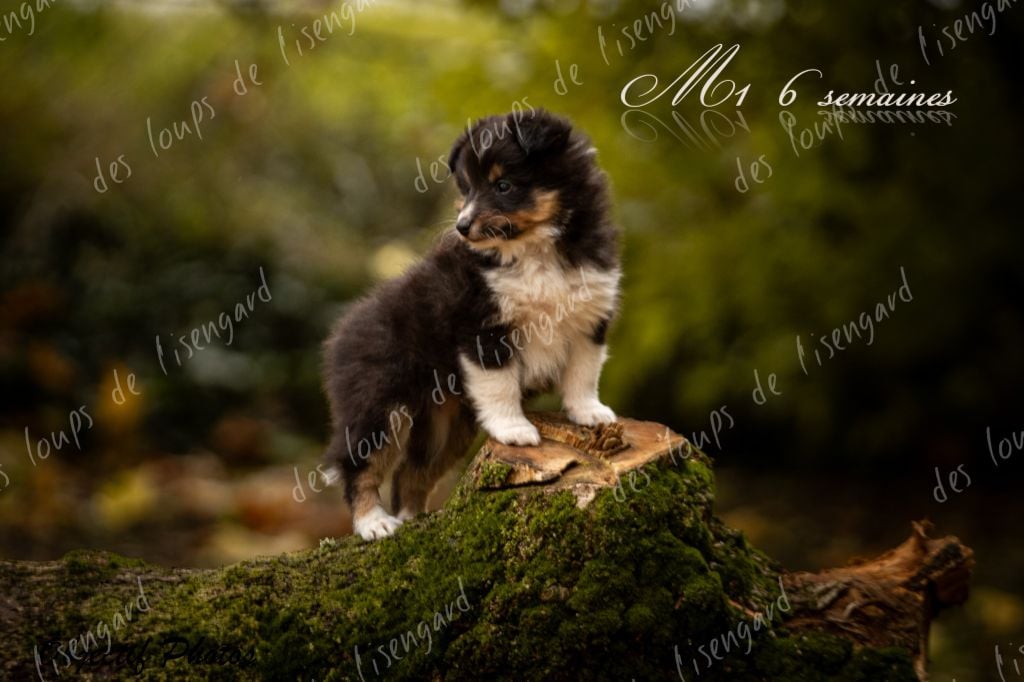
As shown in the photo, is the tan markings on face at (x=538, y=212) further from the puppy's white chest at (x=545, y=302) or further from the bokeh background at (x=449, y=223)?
the bokeh background at (x=449, y=223)

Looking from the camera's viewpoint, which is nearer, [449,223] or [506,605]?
[506,605]

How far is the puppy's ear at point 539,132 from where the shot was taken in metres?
3.83

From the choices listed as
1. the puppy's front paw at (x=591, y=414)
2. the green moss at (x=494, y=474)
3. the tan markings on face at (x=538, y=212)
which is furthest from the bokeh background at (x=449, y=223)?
the green moss at (x=494, y=474)

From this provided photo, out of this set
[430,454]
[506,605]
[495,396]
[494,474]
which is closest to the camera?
[506,605]

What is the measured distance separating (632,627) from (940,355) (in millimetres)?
5045

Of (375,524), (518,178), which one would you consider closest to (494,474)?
(375,524)

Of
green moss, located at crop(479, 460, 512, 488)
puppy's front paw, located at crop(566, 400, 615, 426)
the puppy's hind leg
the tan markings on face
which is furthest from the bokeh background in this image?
green moss, located at crop(479, 460, 512, 488)

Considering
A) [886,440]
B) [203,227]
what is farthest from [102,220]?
[886,440]

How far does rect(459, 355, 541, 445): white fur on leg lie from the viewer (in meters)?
3.78

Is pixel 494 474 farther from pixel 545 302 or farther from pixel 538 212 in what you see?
pixel 538 212

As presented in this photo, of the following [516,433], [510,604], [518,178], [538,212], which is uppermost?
[518,178]

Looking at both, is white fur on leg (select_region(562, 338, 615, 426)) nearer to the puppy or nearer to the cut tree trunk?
the puppy

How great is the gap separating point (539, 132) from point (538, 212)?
0.31 metres

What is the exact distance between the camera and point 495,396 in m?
3.84
